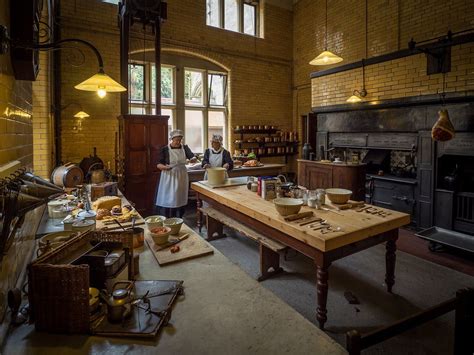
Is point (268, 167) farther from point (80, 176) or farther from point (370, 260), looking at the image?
point (80, 176)

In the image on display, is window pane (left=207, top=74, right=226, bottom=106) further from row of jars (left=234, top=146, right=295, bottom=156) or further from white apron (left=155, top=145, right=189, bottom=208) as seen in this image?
white apron (left=155, top=145, right=189, bottom=208)

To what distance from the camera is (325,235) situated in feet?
7.47

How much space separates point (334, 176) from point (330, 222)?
376 cm

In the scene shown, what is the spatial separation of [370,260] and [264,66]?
23.8 ft

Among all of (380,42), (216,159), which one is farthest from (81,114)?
(380,42)

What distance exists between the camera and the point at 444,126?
433 centimetres

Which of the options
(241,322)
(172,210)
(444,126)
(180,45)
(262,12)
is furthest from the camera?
(262,12)

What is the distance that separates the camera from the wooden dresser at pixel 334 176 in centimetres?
581

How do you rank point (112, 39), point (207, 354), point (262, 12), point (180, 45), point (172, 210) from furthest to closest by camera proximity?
1. point (262, 12)
2. point (180, 45)
3. point (112, 39)
4. point (172, 210)
5. point (207, 354)

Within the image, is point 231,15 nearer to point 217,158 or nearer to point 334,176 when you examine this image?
point 217,158

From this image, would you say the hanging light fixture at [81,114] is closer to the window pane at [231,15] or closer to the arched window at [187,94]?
the arched window at [187,94]

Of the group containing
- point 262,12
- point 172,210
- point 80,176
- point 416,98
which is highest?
point 262,12

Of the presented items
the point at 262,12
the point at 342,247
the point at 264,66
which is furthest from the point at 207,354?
the point at 262,12

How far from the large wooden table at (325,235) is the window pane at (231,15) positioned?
7.44 meters
